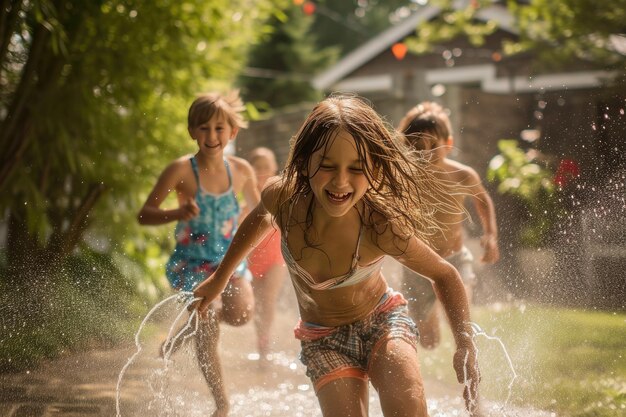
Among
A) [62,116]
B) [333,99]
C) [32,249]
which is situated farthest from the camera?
[62,116]

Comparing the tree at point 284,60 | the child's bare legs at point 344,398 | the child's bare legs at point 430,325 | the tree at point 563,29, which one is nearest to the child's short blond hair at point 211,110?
the child's bare legs at point 430,325

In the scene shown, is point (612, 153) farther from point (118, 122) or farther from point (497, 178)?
point (118, 122)

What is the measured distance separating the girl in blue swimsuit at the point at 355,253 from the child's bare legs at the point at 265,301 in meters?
1.68

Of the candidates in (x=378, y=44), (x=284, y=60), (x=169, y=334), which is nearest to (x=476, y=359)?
(x=169, y=334)

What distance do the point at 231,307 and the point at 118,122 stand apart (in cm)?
269

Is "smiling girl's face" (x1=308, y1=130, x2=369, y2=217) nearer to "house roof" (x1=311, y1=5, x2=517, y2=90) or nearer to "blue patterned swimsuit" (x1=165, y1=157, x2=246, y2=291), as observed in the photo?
"blue patterned swimsuit" (x1=165, y1=157, x2=246, y2=291)

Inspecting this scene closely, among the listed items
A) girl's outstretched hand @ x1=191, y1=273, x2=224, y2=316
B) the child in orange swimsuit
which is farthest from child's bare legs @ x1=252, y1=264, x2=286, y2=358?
girl's outstretched hand @ x1=191, y1=273, x2=224, y2=316

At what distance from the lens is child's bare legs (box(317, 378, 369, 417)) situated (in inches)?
104

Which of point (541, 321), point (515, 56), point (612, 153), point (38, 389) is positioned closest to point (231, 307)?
point (38, 389)

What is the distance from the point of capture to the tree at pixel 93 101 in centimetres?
550

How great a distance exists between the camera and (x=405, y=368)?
2.66m

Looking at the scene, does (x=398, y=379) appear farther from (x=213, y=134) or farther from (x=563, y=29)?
(x=563, y=29)

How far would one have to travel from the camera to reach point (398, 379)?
103 inches

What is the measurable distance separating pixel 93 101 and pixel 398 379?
13.2ft
